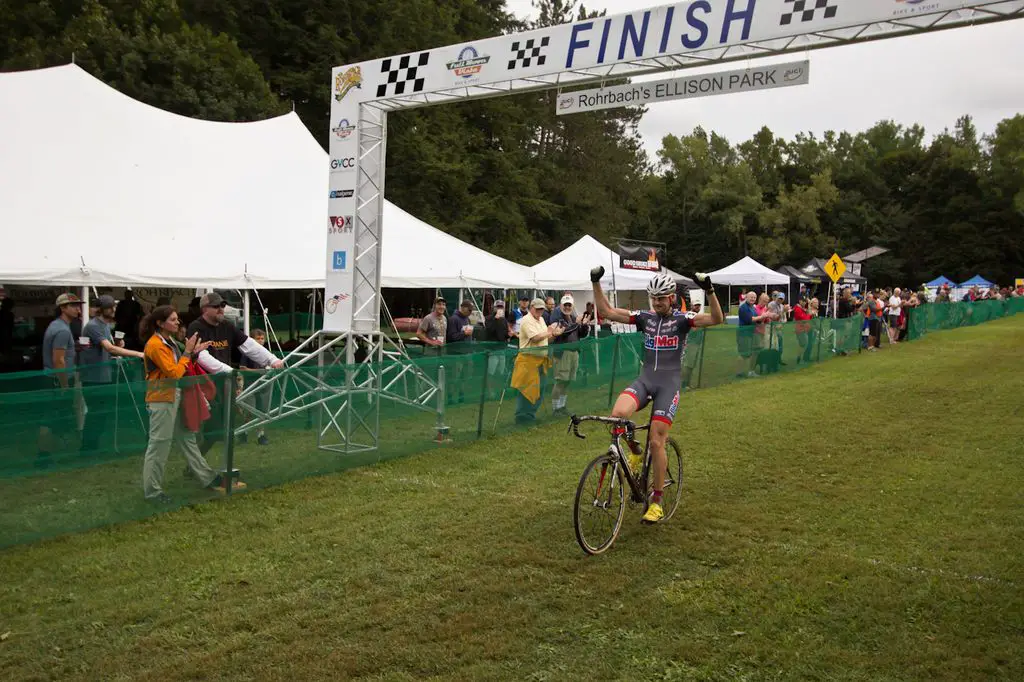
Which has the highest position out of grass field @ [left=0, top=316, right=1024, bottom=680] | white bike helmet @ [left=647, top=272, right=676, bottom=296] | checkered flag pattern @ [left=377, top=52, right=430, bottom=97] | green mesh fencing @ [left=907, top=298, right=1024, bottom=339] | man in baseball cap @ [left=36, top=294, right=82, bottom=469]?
checkered flag pattern @ [left=377, top=52, right=430, bottom=97]

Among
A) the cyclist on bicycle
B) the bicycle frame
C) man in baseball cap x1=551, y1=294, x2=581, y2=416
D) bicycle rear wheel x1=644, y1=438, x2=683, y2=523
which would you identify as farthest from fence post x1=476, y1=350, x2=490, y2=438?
the bicycle frame

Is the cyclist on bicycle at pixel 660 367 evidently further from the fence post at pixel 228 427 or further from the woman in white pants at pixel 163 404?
the woman in white pants at pixel 163 404

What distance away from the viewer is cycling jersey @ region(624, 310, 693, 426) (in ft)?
23.2

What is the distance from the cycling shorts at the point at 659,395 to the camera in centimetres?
699

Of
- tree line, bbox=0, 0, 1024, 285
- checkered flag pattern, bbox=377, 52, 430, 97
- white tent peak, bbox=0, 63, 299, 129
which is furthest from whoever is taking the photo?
tree line, bbox=0, 0, 1024, 285

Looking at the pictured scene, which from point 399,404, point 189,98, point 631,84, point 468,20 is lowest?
point 399,404

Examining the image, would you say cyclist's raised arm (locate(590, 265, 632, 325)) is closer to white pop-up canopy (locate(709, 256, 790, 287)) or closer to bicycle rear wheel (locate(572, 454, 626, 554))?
bicycle rear wheel (locate(572, 454, 626, 554))

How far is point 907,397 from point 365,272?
31.5 ft

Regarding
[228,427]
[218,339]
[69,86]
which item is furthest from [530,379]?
[69,86]

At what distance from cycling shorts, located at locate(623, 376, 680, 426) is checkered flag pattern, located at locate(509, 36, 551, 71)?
19.0 ft

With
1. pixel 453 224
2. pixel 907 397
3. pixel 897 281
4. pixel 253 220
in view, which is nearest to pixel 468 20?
pixel 453 224

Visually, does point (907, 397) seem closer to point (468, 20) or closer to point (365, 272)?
point (365, 272)

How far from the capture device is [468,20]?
46.4 m

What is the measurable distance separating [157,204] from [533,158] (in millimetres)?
34540
